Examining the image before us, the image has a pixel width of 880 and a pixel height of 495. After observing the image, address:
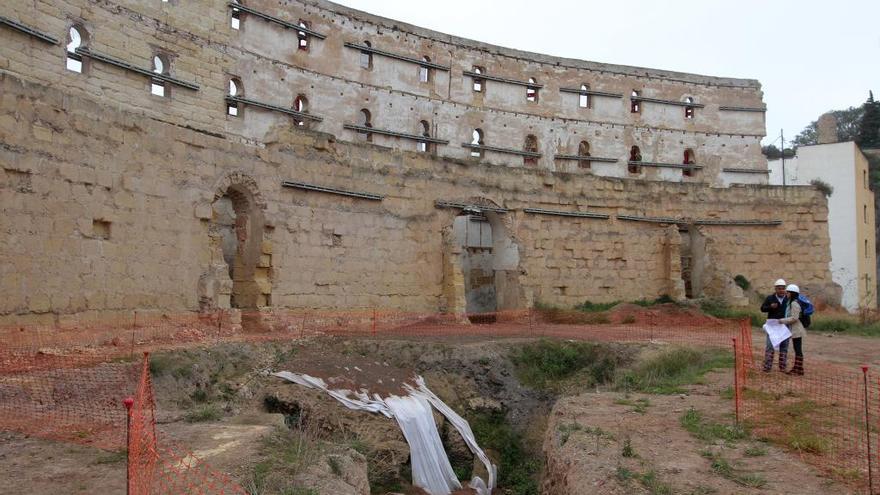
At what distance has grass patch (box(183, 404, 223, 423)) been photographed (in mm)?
7870

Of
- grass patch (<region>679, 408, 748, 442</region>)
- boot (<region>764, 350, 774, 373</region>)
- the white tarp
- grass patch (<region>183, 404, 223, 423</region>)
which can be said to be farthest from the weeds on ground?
grass patch (<region>183, 404, 223, 423</region>)

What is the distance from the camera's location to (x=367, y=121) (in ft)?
101

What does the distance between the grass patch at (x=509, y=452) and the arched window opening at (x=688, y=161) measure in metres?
28.2

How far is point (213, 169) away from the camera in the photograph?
512 inches

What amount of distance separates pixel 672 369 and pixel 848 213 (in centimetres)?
2531

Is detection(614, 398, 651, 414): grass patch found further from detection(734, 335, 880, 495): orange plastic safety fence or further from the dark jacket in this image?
the dark jacket

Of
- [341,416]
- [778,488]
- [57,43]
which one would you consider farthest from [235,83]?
[778,488]

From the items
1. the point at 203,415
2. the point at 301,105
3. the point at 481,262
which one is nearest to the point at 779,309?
the point at 203,415

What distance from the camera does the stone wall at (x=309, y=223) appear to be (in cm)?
1006

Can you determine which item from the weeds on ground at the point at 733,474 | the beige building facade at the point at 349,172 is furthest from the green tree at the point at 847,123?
the weeds on ground at the point at 733,474

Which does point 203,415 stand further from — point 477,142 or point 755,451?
point 477,142

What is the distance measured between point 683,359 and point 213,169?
895 cm

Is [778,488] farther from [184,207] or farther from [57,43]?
[57,43]

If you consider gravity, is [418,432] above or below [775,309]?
below
